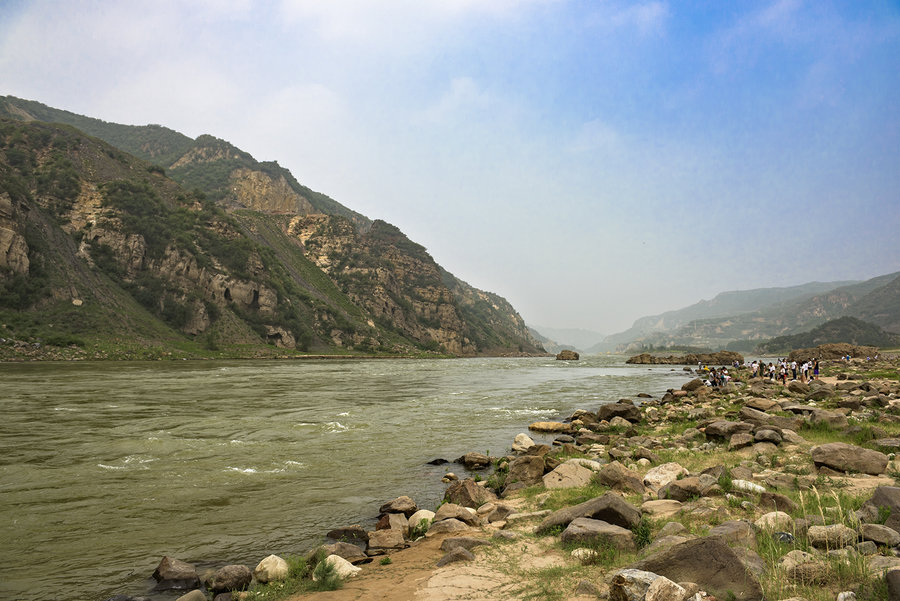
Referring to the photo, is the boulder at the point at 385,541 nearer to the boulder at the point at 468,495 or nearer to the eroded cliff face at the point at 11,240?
the boulder at the point at 468,495

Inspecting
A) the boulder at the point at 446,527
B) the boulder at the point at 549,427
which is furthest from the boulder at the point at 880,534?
the boulder at the point at 549,427

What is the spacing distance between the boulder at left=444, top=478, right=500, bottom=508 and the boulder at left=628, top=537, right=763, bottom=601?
615cm

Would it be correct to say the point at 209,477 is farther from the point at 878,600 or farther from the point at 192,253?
the point at 192,253

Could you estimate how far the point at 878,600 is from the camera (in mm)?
4074

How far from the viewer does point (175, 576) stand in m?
7.36

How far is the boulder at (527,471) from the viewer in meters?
13.0

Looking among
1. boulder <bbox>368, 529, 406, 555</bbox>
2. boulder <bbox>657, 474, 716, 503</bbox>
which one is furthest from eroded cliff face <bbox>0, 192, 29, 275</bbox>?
boulder <bbox>657, 474, 716, 503</bbox>

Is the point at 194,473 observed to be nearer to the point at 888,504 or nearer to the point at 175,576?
the point at 175,576

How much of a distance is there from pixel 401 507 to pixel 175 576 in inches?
195

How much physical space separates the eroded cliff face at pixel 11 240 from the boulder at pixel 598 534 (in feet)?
338

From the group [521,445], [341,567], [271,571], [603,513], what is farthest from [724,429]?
[271,571]

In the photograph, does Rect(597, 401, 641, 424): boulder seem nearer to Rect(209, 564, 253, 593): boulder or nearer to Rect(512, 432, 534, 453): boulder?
Rect(512, 432, 534, 453): boulder

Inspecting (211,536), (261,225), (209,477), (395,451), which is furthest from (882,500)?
(261,225)

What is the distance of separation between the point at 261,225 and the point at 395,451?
191 metres
